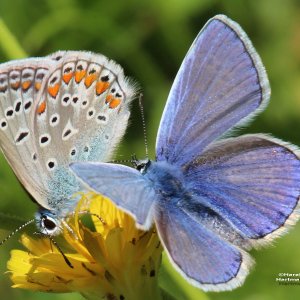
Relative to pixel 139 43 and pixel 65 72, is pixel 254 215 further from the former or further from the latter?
pixel 139 43

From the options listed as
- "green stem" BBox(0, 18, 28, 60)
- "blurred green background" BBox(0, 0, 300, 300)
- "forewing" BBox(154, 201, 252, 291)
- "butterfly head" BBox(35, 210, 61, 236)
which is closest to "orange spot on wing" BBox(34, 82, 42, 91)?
"butterfly head" BBox(35, 210, 61, 236)

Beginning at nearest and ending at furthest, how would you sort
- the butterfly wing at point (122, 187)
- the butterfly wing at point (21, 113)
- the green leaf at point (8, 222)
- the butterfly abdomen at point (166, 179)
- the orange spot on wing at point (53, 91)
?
the butterfly wing at point (122, 187) → the green leaf at point (8, 222) → the butterfly abdomen at point (166, 179) → the butterfly wing at point (21, 113) → the orange spot on wing at point (53, 91)

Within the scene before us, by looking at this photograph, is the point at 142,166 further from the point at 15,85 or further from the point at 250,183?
the point at 15,85

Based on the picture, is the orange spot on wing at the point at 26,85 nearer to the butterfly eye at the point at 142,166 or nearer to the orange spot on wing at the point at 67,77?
the orange spot on wing at the point at 67,77

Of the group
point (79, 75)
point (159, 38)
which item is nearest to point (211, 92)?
point (79, 75)

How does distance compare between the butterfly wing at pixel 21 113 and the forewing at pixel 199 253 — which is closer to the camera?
the forewing at pixel 199 253

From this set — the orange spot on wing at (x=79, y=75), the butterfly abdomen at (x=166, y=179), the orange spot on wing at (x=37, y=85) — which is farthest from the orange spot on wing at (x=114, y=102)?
the butterfly abdomen at (x=166, y=179)
